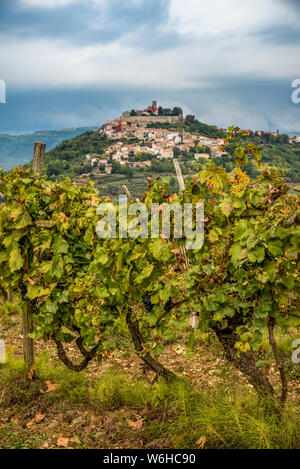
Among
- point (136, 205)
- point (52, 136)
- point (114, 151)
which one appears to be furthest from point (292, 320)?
point (52, 136)

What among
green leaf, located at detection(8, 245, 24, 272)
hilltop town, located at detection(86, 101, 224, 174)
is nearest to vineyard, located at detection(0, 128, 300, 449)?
green leaf, located at detection(8, 245, 24, 272)

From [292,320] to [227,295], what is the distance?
1.53 feet

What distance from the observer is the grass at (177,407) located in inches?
104

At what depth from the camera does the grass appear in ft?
8.64

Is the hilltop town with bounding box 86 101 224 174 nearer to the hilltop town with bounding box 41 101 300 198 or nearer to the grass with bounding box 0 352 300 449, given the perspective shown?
the hilltop town with bounding box 41 101 300 198

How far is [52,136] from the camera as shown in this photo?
122 meters

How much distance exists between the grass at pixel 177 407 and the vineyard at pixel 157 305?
0.04ft

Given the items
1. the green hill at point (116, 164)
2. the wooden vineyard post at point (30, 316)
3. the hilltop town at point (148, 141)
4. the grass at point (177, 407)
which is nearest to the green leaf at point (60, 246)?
the wooden vineyard post at point (30, 316)

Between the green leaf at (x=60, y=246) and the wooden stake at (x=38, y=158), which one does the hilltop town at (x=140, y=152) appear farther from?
the green leaf at (x=60, y=246)

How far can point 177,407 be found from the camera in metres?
3.07

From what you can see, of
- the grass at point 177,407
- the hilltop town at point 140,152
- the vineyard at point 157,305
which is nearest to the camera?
the vineyard at point 157,305

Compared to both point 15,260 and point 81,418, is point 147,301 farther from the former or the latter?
point 15,260

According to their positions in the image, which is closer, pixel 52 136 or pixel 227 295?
pixel 227 295
